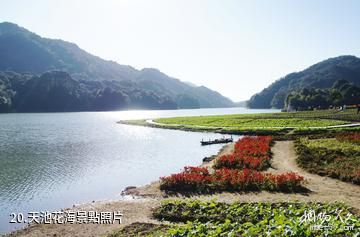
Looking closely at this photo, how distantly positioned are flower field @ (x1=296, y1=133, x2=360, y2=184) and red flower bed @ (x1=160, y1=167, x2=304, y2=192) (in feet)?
14.1

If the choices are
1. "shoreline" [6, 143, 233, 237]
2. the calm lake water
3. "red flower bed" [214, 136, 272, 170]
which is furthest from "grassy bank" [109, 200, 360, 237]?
"red flower bed" [214, 136, 272, 170]

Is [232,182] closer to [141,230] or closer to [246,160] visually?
[246,160]

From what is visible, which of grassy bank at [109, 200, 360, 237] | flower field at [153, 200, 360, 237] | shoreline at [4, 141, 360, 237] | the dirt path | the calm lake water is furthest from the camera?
the calm lake water

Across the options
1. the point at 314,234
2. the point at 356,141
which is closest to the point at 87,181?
the point at 314,234

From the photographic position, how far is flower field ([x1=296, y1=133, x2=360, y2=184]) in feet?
89.9

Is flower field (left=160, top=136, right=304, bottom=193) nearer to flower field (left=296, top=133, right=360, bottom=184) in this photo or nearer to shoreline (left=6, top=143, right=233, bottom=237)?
shoreline (left=6, top=143, right=233, bottom=237)

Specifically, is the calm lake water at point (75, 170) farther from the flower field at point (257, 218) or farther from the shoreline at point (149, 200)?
the flower field at point (257, 218)

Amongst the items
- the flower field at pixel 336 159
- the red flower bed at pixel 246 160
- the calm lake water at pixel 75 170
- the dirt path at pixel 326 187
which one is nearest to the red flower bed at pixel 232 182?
the dirt path at pixel 326 187

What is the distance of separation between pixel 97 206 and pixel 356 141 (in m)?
34.1

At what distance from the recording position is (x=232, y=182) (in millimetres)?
24797

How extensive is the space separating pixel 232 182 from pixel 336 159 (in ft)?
45.6

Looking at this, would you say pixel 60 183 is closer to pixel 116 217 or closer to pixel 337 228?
pixel 116 217

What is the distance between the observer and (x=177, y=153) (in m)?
50.8

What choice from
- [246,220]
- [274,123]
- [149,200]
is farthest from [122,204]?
[274,123]
